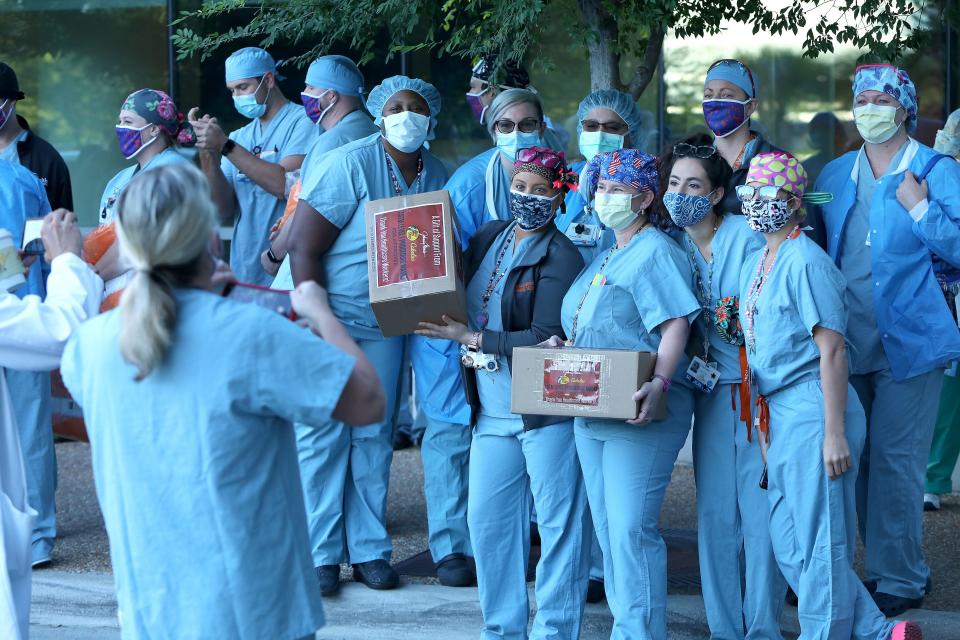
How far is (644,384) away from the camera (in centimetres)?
424

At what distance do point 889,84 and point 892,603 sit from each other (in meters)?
2.00

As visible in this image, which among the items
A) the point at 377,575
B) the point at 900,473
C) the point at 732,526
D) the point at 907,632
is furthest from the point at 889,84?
the point at 377,575

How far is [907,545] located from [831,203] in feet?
4.54

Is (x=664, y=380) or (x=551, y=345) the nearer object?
(x=664, y=380)

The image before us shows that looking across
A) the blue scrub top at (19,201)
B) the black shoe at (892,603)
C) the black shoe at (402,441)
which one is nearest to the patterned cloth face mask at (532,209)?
the black shoe at (892,603)

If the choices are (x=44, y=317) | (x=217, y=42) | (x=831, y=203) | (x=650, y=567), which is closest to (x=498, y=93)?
(x=217, y=42)

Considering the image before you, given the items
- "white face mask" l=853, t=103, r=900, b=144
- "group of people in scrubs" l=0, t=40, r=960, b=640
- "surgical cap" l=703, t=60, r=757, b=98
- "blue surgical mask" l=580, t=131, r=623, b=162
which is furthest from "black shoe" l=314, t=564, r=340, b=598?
"white face mask" l=853, t=103, r=900, b=144

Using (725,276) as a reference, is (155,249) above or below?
above

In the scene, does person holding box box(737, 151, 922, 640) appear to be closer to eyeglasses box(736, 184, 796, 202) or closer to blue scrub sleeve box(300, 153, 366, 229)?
eyeglasses box(736, 184, 796, 202)

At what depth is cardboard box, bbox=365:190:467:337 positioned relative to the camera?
4602mm

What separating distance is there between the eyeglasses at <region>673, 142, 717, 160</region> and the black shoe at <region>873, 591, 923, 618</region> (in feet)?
6.20

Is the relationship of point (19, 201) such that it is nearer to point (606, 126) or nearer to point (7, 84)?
point (7, 84)

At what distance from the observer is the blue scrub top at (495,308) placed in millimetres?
4688

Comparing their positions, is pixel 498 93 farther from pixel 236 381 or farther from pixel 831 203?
pixel 236 381
